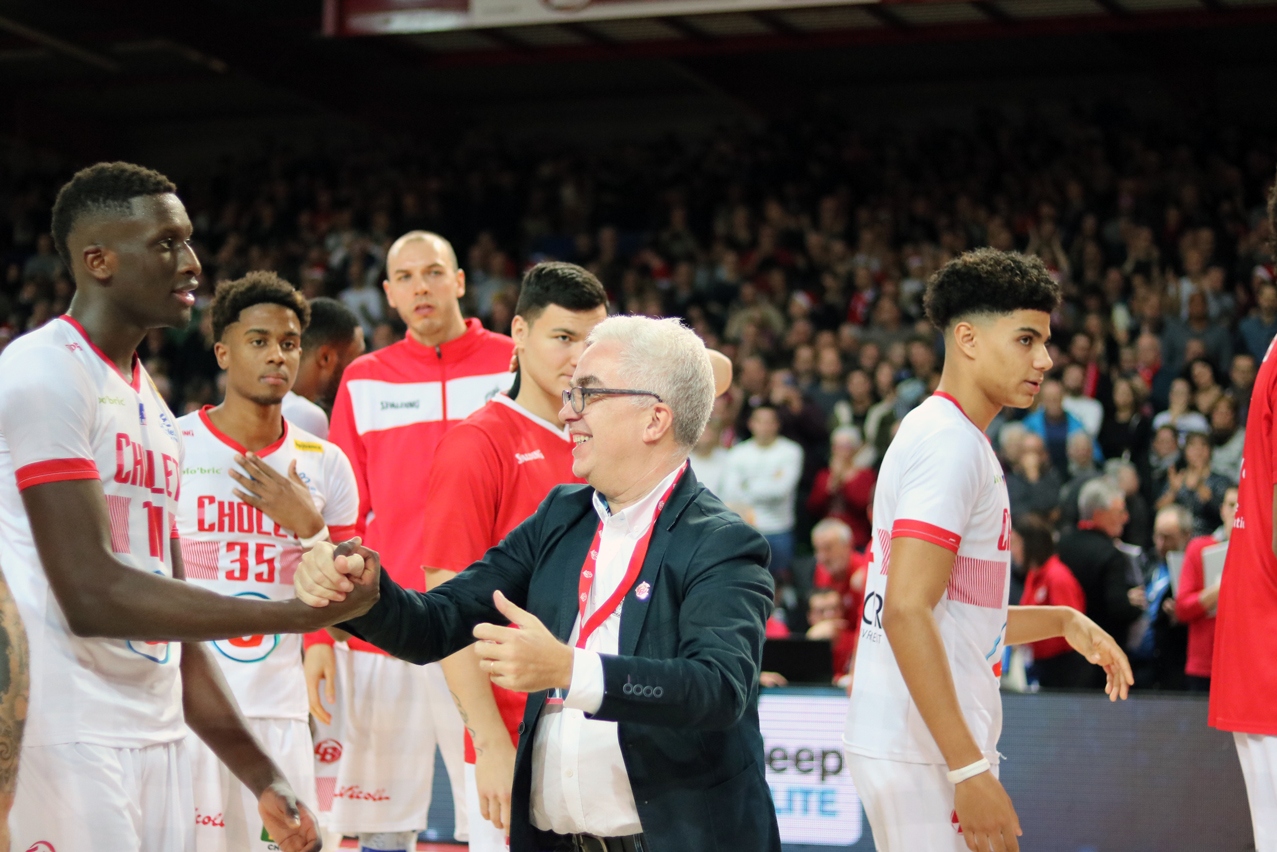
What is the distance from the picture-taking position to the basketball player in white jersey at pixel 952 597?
3283mm

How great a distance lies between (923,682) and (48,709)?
1.96m

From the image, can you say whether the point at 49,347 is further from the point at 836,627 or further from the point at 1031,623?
the point at 836,627

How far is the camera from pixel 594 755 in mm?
2754

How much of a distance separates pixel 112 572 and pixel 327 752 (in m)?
3.22

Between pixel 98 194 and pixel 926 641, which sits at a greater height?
pixel 98 194

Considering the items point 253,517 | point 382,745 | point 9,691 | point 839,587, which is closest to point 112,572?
point 9,691

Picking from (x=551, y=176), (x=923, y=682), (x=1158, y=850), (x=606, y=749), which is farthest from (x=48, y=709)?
(x=551, y=176)

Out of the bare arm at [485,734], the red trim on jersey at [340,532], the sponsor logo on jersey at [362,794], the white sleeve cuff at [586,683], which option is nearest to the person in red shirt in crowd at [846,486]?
Result: the sponsor logo on jersey at [362,794]

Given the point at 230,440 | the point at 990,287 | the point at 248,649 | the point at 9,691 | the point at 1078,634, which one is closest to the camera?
the point at 9,691

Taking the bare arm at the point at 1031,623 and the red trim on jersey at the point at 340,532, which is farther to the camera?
the red trim on jersey at the point at 340,532

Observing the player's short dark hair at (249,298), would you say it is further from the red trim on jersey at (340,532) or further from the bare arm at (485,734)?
the bare arm at (485,734)

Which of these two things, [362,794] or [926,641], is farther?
[362,794]

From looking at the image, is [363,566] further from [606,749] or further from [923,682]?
[923,682]

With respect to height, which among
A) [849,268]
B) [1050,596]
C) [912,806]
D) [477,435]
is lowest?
[912,806]
